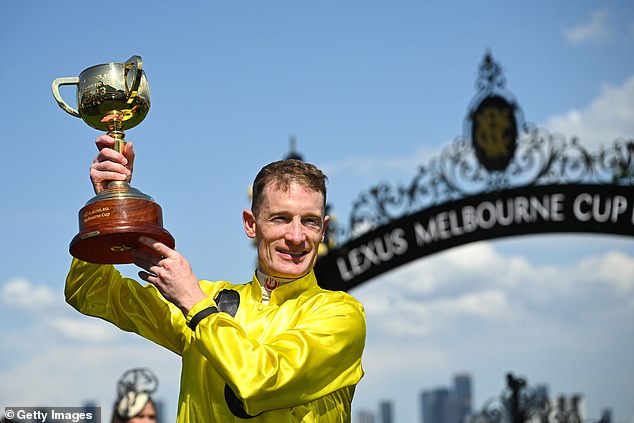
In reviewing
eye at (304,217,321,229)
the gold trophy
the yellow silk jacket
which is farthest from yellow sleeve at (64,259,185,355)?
eye at (304,217,321,229)

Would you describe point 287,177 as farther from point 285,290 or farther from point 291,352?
point 291,352

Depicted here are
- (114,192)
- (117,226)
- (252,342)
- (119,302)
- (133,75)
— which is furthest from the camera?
(119,302)

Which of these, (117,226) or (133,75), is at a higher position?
(133,75)

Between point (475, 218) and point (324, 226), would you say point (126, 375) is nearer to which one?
point (475, 218)

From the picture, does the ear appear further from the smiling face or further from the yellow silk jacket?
the yellow silk jacket

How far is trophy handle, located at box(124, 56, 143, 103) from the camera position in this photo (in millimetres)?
3273

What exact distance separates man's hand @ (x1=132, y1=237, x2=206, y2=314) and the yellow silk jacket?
40 millimetres

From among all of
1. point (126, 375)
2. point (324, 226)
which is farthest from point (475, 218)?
point (324, 226)

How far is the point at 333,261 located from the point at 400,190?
0.93 meters

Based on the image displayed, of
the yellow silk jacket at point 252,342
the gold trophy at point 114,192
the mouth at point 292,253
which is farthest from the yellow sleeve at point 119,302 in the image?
the mouth at point 292,253

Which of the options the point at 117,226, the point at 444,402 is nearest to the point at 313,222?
the point at 117,226

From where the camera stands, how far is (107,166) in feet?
10.5

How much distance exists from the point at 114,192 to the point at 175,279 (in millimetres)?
377

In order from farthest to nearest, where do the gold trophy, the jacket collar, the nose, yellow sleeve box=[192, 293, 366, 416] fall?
the jacket collar
the nose
the gold trophy
yellow sleeve box=[192, 293, 366, 416]
